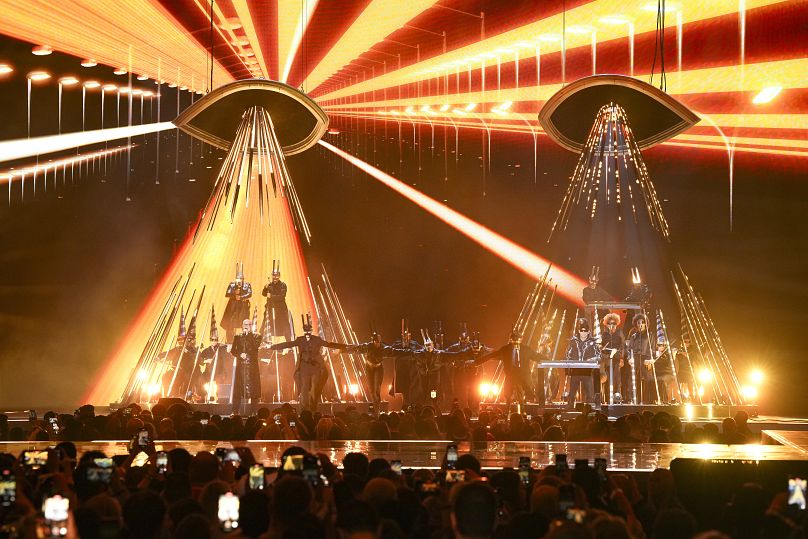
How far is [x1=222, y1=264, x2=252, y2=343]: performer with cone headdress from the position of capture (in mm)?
19844

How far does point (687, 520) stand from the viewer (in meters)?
5.29

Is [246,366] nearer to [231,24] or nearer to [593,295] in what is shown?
[593,295]

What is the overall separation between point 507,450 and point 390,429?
2643mm

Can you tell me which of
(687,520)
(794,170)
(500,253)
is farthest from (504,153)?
(687,520)

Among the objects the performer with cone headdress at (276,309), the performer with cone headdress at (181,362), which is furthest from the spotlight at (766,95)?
the performer with cone headdress at (181,362)

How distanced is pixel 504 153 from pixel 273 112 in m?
6.89

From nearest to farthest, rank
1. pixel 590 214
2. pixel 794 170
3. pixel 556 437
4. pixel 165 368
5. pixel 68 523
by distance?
pixel 68 523 → pixel 556 437 → pixel 165 368 → pixel 794 170 → pixel 590 214

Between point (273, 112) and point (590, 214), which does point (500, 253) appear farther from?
point (273, 112)

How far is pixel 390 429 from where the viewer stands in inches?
511

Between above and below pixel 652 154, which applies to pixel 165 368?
below

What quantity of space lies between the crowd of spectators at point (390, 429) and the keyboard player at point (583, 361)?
448 cm

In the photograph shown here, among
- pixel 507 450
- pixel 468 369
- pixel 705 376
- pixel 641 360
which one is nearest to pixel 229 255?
pixel 468 369

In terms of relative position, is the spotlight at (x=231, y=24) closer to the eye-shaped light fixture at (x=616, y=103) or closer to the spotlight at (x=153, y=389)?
the eye-shaped light fixture at (x=616, y=103)

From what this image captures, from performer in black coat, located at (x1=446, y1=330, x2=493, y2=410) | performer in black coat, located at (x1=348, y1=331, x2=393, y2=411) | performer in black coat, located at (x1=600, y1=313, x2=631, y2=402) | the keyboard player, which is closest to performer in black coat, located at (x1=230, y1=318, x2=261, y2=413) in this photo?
performer in black coat, located at (x1=348, y1=331, x2=393, y2=411)
